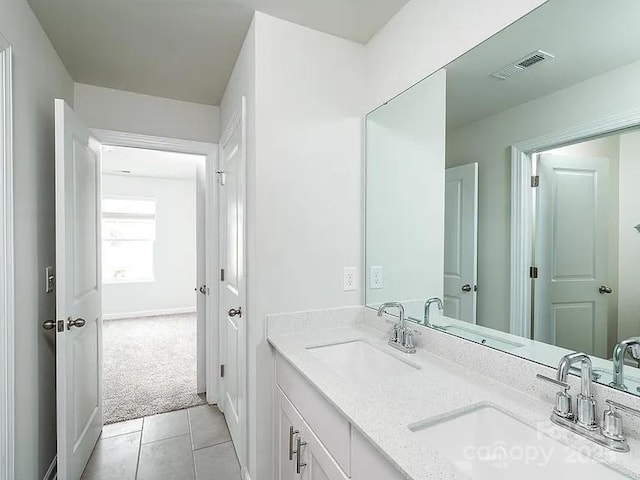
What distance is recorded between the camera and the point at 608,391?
0.84 metres

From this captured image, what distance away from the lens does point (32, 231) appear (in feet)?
5.27

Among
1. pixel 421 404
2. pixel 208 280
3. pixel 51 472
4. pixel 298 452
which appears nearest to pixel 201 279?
pixel 208 280

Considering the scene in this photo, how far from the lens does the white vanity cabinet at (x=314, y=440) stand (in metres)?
0.86

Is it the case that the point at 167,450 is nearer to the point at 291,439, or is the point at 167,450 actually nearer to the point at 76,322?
the point at 76,322

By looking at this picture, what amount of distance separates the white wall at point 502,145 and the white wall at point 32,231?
1.98 m

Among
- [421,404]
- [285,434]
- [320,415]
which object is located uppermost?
[421,404]

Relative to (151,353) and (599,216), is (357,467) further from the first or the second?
(151,353)

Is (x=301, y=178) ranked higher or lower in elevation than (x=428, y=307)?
higher

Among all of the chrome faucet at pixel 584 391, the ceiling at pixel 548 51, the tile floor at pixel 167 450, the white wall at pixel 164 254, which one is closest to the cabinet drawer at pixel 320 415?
the chrome faucet at pixel 584 391

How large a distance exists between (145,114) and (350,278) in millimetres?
2063

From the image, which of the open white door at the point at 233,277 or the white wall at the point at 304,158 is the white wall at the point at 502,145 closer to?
the white wall at the point at 304,158

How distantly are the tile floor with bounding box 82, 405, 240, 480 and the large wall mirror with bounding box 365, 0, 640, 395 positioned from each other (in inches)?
61.6

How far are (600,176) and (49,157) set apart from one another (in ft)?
8.47

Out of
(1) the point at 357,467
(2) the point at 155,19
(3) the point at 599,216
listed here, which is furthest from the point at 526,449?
(2) the point at 155,19
